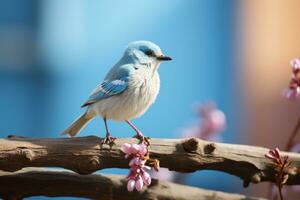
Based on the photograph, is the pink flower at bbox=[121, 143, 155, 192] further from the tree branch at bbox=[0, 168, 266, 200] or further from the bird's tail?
the bird's tail

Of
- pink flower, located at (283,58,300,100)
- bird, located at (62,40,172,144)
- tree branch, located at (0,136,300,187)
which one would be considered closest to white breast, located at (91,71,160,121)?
bird, located at (62,40,172,144)

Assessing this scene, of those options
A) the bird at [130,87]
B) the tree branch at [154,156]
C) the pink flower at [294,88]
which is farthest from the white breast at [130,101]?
the pink flower at [294,88]

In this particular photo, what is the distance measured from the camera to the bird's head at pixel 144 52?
1.51 meters

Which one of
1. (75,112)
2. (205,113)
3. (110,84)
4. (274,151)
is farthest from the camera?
(75,112)

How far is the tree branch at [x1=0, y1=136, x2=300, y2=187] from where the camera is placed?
122 centimetres

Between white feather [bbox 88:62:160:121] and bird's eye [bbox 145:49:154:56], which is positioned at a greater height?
bird's eye [bbox 145:49:154:56]

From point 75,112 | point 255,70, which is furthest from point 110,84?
point 255,70

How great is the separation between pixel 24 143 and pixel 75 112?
1971 mm

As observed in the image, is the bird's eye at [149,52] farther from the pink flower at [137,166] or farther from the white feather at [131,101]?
the pink flower at [137,166]

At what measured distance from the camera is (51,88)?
3.30 m

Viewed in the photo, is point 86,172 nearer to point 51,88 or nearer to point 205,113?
Answer: point 205,113

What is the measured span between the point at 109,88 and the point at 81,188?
26 cm

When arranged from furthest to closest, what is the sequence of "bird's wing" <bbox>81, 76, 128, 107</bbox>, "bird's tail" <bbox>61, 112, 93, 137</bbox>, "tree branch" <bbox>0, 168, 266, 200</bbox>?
"bird's tail" <bbox>61, 112, 93, 137</bbox>
"bird's wing" <bbox>81, 76, 128, 107</bbox>
"tree branch" <bbox>0, 168, 266, 200</bbox>

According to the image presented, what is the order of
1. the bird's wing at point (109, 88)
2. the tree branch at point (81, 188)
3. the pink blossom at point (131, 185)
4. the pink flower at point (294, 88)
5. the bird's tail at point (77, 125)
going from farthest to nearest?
the bird's tail at point (77, 125) → the bird's wing at point (109, 88) → the pink flower at point (294, 88) → the tree branch at point (81, 188) → the pink blossom at point (131, 185)
